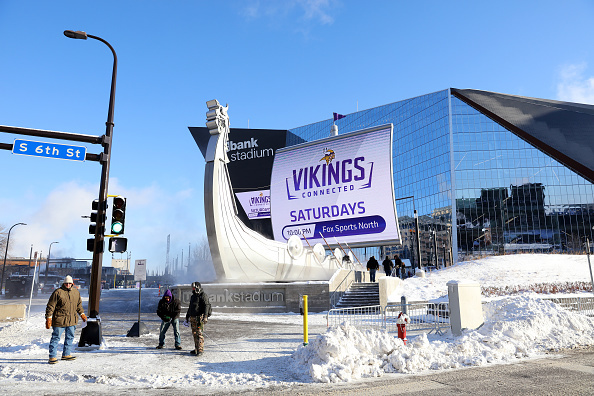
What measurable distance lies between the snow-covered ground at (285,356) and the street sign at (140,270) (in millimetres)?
2451

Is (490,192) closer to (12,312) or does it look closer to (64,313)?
(12,312)

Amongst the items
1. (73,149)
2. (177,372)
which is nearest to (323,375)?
(177,372)

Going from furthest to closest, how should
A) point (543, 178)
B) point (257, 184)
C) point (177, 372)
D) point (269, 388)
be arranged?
point (257, 184) → point (543, 178) → point (177, 372) → point (269, 388)

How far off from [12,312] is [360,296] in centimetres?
1498

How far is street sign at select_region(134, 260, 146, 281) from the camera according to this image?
1383 centimetres

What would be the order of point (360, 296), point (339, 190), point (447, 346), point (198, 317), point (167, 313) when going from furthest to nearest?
point (339, 190)
point (360, 296)
point (167, 313)
point (198, 317)
point (447, 346)

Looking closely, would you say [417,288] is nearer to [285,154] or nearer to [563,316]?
[563,316]

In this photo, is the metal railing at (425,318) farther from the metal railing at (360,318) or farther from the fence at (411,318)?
the metal railing at (360,318)

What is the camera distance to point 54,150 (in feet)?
34.9

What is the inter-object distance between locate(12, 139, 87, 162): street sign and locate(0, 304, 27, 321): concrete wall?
9093 millimetres

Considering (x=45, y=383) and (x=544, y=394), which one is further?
(x=45, y=383)

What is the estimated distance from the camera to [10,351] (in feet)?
29.0

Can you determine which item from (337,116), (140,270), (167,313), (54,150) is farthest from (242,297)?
(337,116)

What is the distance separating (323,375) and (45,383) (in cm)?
435
